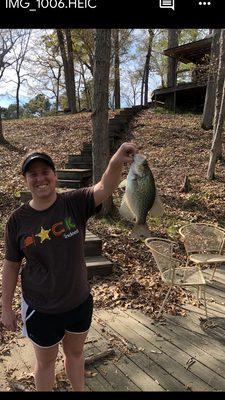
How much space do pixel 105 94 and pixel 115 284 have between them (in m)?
3.98

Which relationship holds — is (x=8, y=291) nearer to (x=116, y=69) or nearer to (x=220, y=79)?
(x=220, y=79)

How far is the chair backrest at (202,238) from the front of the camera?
607 cm

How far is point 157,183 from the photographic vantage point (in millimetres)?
10258

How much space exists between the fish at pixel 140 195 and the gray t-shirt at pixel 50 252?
377 mm

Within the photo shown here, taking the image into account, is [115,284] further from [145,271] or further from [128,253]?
[128,253]

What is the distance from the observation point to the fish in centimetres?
239

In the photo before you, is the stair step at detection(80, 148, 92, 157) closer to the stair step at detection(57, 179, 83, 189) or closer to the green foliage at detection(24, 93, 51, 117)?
the stair step at detection(57, 179, 83, 189)

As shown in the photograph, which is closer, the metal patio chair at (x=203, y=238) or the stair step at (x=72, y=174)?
the metal patio chair at (x=203, y=238)

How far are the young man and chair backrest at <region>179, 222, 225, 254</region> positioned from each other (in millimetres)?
3645

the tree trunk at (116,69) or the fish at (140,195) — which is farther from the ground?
the tree trunk at (116,69)

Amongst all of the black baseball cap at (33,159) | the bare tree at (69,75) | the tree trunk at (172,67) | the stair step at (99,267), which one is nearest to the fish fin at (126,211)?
the black baseball cap at (33,159)

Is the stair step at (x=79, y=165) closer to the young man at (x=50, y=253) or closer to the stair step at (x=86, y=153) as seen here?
the stair step at (x=86, y=153)

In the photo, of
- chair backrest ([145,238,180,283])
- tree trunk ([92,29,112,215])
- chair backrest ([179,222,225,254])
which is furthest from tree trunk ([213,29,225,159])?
chair backrest ([145,238,180,283])

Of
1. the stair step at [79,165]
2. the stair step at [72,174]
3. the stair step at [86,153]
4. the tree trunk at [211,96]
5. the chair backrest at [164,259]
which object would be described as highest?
the tree trunk at [211,96]
